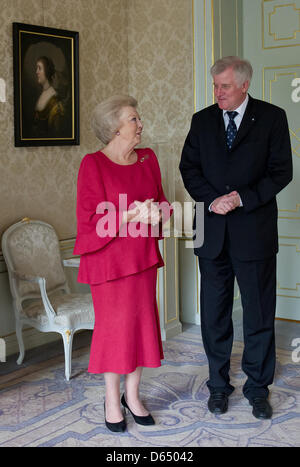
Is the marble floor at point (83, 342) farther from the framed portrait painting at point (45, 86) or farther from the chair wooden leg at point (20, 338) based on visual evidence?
the framed portrait painting at point (45, 86)

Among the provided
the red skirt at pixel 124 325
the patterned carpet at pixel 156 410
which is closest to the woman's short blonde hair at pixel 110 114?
the red skirt at pixel 124 325

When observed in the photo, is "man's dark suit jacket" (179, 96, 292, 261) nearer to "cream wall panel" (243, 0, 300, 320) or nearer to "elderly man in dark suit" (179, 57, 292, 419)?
"elderly man in dark suit" (179, 57, 292, 419)

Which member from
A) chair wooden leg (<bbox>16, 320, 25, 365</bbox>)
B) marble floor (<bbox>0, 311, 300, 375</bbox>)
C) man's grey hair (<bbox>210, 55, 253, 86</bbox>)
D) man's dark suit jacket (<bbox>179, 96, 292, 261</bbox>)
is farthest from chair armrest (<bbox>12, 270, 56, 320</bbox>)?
man's grey hair (<bbox>210, 55, 253, 86</bbox>)

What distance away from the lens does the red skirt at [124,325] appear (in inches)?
114

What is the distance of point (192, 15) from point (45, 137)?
155cm

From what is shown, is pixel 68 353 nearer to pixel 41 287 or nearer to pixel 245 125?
pixel 41 287

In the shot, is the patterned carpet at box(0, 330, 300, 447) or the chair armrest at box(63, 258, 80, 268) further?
the chair armrest at box(63, 258, 80, 268)

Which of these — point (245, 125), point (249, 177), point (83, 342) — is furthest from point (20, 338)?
point (245, 125)

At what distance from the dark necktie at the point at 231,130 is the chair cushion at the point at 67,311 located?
4.79 ft

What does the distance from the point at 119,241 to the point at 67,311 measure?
1160 mm

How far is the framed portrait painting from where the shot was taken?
4.18 meters

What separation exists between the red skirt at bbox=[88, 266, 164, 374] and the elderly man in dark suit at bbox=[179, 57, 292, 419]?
42 cm

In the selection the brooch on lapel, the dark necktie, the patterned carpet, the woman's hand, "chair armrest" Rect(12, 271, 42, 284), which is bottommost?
the patterned carpet

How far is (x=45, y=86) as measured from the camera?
14.3ft
